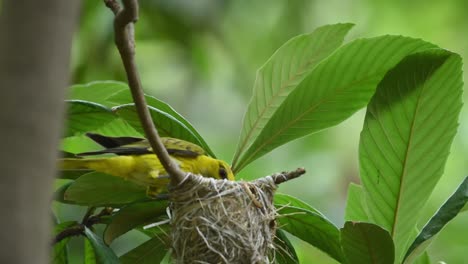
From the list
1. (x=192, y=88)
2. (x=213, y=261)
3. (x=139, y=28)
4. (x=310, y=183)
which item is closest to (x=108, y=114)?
(x=213, y=261)

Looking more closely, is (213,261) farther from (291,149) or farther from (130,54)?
(291,149)

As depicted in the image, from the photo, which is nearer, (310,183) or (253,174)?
(253,174)

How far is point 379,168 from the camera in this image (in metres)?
1.93

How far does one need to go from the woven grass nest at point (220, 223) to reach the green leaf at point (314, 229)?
51 mm

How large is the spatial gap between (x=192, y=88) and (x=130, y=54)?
12.3 ft

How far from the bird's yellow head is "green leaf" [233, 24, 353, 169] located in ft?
0.75

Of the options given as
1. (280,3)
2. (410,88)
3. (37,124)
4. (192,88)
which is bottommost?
(37,124)

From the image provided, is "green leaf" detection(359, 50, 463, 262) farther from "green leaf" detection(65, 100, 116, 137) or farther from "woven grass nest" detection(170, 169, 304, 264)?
"green leaf" detection(65, 100, 116, 137)

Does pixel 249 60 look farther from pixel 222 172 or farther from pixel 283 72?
pixel 283 72

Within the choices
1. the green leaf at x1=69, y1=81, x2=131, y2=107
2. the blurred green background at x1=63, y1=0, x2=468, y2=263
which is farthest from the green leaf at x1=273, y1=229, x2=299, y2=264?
the blurred green background at x1=63, y1=0, x2=468, y2=263

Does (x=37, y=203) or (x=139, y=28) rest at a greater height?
(x=139, y=28)

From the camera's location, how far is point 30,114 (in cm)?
48

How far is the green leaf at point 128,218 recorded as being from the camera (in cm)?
191

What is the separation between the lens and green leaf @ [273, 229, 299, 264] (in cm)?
202
